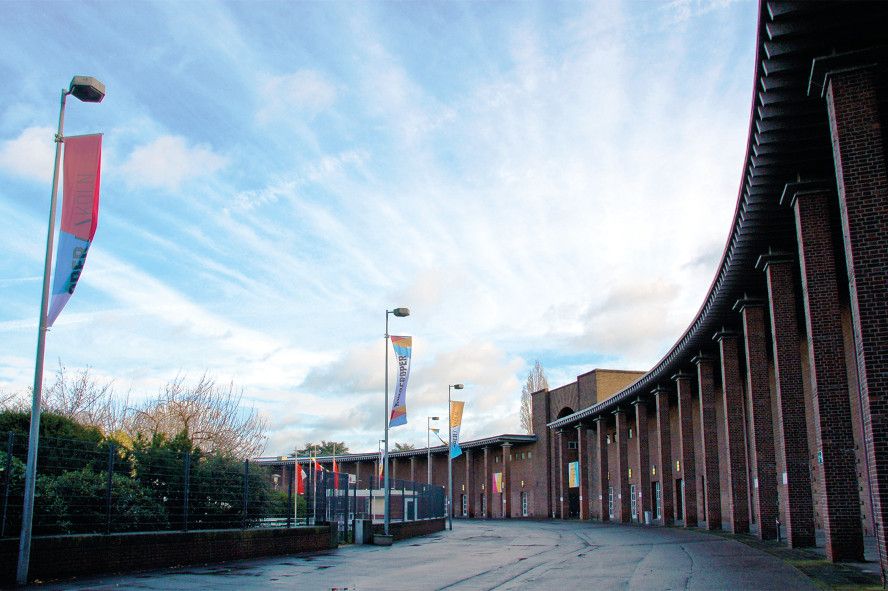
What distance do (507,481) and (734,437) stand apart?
1881 inches

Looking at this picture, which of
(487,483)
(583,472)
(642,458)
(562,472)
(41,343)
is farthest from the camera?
(487,483)

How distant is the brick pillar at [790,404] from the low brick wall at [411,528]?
14.5m

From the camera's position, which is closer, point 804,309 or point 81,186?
point 81,186

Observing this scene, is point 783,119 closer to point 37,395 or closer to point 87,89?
point 87,89

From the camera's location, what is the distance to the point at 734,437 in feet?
105

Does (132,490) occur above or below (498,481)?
above

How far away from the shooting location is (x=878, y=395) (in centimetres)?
1366

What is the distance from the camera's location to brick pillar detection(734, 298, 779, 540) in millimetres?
27219

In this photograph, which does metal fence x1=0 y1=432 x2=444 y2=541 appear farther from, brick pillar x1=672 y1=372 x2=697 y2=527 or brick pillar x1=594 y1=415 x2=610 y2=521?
brick pillar x1=594 y1=415 x2=610 y2=521

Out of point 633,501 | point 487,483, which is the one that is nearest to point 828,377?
point 633,501

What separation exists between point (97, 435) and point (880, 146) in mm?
17856

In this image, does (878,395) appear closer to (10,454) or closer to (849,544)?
(849,544)

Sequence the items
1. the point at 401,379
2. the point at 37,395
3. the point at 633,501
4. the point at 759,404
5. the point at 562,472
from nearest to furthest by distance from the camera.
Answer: the point at 37,395
the point at 759,404
the point at 401,379
the point at 633,501
the point at 562,472

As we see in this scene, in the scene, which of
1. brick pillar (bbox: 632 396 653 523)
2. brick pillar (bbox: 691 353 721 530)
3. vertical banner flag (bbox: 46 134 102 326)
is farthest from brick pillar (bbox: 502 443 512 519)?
vertical banner flag (bbox: 46 134 102 326)
